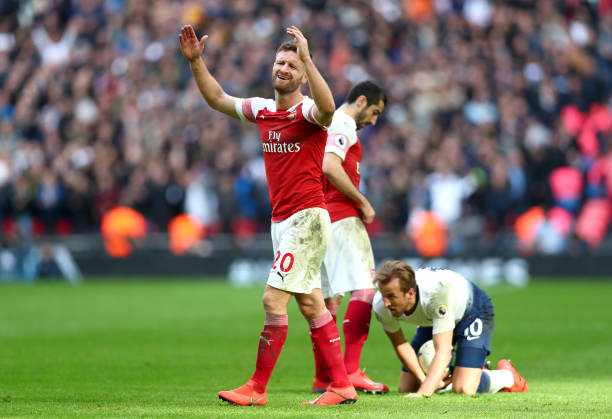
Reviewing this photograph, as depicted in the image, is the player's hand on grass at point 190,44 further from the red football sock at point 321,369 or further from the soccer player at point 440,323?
the red football sock at point 321,369

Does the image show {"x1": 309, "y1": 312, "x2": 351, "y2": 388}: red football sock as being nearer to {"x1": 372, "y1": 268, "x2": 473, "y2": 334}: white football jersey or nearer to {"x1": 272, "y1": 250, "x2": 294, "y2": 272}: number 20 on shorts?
{"x1": 272, "y1": 250, "x2": 294, "y2": 272}: number 20 on shorts

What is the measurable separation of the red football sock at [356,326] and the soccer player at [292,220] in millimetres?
1263

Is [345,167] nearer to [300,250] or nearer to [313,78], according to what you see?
[300,250]

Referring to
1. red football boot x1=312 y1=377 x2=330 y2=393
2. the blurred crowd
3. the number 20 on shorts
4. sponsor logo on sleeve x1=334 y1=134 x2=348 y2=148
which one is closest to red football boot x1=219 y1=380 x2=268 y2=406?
the number 20 on shorts

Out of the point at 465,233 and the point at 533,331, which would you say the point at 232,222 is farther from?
the point at 533,331

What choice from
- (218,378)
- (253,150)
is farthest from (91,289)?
(218,378)

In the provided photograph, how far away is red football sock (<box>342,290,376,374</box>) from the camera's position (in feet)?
29.4

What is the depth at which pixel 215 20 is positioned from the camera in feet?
92.2

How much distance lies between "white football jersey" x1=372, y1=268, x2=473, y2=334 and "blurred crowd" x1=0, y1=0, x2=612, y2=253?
14.2 meters

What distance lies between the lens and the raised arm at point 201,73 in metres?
7.66

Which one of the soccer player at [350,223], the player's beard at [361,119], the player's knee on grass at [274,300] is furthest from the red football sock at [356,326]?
the player's knee on grass at [274,300]

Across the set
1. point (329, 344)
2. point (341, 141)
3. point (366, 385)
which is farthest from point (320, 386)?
point (341, 141)

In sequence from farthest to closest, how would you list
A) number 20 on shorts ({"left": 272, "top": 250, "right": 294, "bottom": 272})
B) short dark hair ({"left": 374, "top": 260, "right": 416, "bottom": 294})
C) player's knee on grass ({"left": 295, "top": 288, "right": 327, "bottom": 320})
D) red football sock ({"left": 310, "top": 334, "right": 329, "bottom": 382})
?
red football sock ({"left": 310, "top": 334, "right": 329, "bottom": 382}) → short dark hair ({"left": 374, "top": 260, "right": 416, "bottom": 294}) → player's knee on grass ({"left": 295, "top": 288, "right": 327, "bottom": 320}) → number 20 on shorts ({"left": 272, "top": 250, "right": 294, "bottom": 272})

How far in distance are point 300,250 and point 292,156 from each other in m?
0.68
